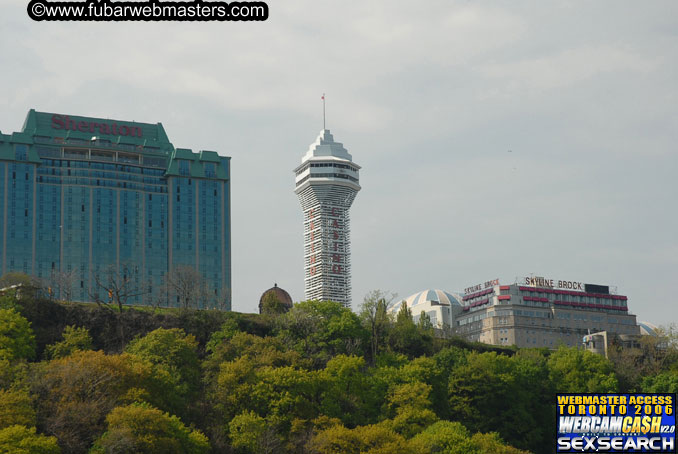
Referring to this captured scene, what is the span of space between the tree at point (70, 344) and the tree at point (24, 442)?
33.3 m

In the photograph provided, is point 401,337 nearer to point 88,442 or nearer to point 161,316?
point 161,316

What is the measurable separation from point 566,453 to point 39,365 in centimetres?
6560

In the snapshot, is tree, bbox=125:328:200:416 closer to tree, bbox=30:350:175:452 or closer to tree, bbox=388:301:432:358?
tree, bbox=30:350:175:452

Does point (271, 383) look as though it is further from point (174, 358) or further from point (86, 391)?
point (86, 391)

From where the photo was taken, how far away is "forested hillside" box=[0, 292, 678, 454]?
364 ft

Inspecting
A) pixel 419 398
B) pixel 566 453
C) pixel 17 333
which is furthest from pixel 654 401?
pixel 17 333

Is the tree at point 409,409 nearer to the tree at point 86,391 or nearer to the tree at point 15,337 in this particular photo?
the tree at point 86,391

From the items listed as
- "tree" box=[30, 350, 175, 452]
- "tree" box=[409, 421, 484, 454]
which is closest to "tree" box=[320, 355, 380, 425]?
"tree" box=[409, 421, 484, 454]

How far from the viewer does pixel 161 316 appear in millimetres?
161750

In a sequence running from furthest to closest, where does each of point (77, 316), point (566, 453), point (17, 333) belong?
point (77, 316) → point (17, 333) → point (566, 453)

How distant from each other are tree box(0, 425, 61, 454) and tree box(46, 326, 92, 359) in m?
33.3

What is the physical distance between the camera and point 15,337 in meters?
135

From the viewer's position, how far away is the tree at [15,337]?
132 m

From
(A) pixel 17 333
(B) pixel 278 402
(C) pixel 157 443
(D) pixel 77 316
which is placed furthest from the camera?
(D) pixel 77 316
